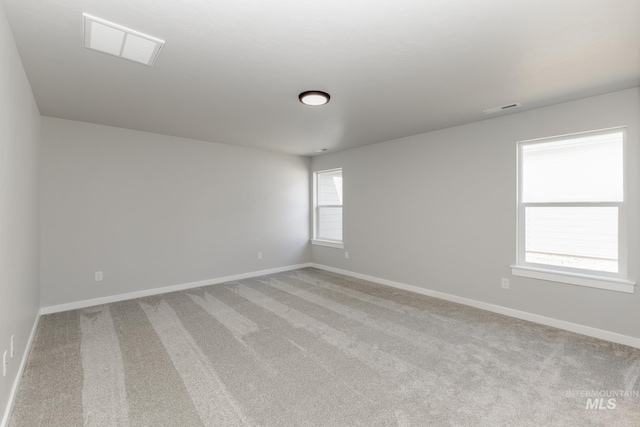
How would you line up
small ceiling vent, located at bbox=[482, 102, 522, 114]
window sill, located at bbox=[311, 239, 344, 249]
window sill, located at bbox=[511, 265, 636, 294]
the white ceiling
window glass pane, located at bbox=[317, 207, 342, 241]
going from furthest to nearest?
window glass pane, located at bbox=[317, 207, 342, 241] → window sill, located at bbox=[311, 239, 344, 249] → small ceiling vent, located at bbox=[482, 102, 522, 114] → window sill, located at bbox=[511, 265, 636, 294] → the white ceiling

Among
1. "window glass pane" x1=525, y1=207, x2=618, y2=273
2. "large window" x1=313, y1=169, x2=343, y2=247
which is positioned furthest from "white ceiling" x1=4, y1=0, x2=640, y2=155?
Result: "large window" x1=313, y1=169, x2=343, y2=247

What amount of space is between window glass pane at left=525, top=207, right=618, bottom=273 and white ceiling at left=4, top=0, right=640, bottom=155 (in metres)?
1.18

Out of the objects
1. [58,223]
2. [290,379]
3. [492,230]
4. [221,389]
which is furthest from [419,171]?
[58,223]

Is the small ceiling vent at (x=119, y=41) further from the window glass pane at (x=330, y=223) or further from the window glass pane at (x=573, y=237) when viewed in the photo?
the window glass pane at (x=330, y=223)

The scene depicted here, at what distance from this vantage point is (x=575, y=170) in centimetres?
306

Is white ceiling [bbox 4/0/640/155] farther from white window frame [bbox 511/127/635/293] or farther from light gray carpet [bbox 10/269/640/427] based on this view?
light gray carpet [bbox 10/269/640/427]

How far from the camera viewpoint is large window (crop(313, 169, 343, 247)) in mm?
5758

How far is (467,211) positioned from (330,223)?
273 centimetres

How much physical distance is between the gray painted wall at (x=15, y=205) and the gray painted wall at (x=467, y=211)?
13.8 ft

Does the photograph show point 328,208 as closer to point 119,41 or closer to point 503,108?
point 503,108

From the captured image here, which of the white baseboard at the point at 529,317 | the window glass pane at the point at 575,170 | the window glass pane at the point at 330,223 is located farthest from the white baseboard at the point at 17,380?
the window glass pane at the point at 575,170

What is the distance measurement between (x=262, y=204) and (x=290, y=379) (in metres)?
3.66

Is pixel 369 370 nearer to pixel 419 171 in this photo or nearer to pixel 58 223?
pixel 419 171

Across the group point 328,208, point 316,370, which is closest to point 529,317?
point 316,370
